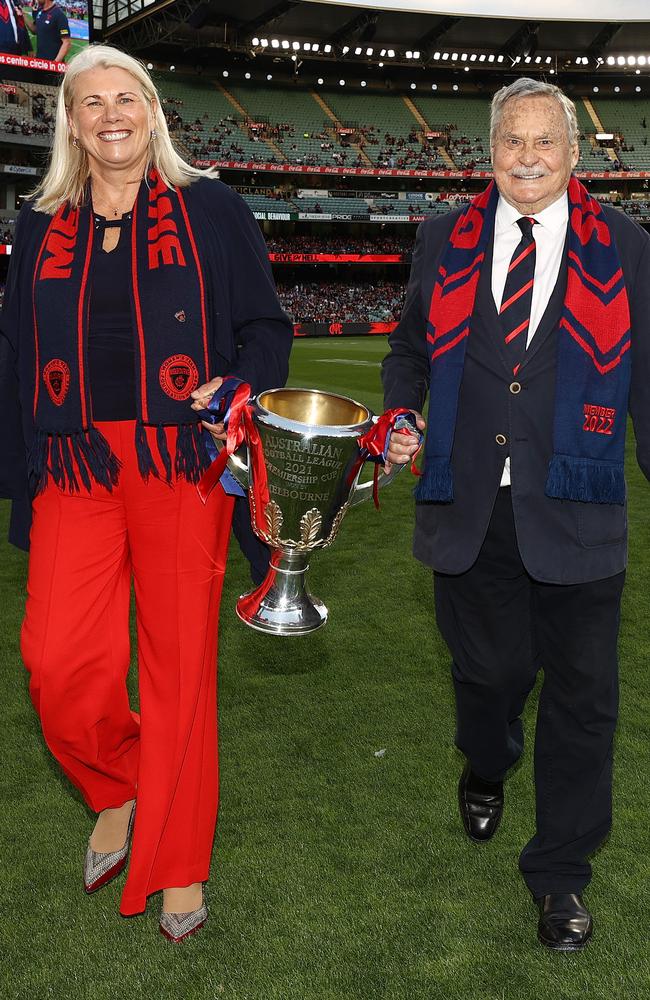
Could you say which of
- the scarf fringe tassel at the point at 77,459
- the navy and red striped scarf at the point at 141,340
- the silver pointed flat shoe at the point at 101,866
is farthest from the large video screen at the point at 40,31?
the silver pointed flat shoe at the point at 101,866

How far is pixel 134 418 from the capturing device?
8.13 feet

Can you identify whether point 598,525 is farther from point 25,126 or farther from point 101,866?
point 25,126

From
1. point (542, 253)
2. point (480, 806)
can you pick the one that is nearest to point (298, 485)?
point (542, 253)

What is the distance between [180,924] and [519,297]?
5.95ft

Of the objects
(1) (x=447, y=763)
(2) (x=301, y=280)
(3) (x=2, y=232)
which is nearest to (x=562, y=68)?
(2) (x=301, y=280)

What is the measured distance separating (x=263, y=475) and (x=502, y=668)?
3.58 ft

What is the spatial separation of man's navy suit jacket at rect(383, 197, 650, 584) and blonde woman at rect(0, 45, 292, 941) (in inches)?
21.0

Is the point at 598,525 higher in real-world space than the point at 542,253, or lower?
lower

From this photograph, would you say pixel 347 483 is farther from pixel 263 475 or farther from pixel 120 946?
pixel 120 946

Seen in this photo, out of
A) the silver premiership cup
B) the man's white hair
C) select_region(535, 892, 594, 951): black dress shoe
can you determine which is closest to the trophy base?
the silver premiership cup

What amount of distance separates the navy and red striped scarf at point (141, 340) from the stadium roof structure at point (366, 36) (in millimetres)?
41630

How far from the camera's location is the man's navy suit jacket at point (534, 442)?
2475 millimetres

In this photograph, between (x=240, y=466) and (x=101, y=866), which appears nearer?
(x=240, y=466)

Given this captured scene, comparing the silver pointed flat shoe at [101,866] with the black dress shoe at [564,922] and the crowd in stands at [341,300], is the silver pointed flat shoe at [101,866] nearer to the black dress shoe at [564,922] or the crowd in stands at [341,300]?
the black dress shoe at [564,922]
